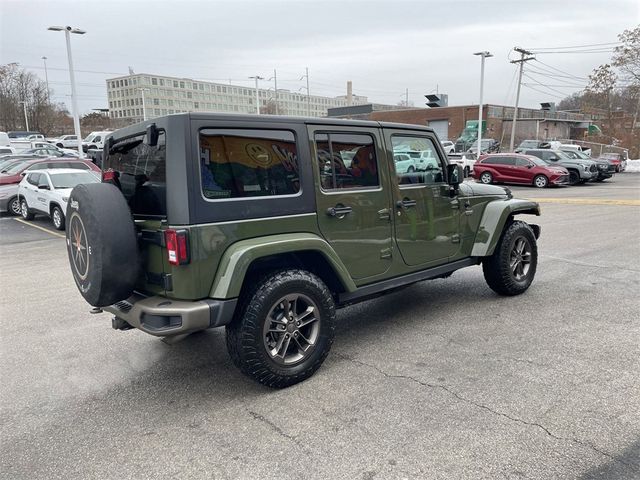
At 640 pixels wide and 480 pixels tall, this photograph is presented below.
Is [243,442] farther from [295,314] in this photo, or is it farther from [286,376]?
[295,314]

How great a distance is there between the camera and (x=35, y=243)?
10164 millimetres

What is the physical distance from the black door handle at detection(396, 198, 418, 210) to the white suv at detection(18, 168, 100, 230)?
29.8ft

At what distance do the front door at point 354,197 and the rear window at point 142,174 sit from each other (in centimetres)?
114

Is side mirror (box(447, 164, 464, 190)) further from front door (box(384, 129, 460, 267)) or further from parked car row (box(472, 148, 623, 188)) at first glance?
parked car row (box(472, 148, 623, 188))

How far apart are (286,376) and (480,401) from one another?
53.0 inches

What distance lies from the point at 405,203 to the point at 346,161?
29.2 inches

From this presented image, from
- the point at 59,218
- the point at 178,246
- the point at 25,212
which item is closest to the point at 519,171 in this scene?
the point at 59,218

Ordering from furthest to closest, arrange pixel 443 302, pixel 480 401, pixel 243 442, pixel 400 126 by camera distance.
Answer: pixel 443 302 < pixel 400 126 < pixel 480 401 < pixel 243 442

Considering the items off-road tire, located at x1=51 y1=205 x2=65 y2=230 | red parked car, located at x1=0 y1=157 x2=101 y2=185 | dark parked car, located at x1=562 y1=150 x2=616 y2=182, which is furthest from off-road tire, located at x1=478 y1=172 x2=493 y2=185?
off-road tire, located at x1=51 y1=205 x2=65 y2=230

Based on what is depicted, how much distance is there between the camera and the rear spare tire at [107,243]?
3092 mm

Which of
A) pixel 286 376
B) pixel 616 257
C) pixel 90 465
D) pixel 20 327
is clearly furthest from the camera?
pixel 616 257

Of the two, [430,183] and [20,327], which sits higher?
[430,183]

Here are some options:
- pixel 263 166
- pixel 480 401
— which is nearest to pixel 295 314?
pixel 263 166

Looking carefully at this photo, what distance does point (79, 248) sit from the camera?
3465mm
